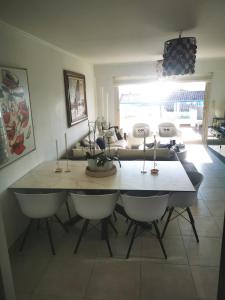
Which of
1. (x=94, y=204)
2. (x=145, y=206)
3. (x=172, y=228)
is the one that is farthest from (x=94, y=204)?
(x=172, y=228)

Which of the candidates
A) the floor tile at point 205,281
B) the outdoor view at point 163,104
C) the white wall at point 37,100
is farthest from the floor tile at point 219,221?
the outdoor view at point 163,104

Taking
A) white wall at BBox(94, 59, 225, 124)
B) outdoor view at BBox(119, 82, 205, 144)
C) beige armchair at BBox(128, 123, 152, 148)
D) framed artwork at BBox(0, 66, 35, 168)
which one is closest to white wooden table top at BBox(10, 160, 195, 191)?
framed artwork at BBox(0, 66, 35, 168)

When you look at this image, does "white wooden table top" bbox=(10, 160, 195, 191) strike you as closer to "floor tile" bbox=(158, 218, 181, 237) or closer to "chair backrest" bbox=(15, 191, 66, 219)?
"chair backrest" bbox=(15, 191, 66, 219)

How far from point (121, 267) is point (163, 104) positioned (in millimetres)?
5994

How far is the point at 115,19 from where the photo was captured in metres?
2.37

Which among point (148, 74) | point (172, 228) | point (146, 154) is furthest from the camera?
point (148, 74)

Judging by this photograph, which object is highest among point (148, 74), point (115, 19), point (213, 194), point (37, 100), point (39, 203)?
point (115, 19)

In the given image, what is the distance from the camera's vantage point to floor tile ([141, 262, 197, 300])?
2080 mm

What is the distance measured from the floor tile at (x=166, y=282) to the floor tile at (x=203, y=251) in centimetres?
18

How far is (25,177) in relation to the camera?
2.85m

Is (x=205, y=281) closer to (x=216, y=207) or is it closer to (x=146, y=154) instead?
(x=216, y=207)

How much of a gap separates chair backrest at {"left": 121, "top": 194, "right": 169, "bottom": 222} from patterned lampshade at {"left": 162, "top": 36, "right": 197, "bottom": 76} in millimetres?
1363

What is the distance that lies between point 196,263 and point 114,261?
2.83ft

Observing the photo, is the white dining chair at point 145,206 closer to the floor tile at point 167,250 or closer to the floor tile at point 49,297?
the floor tile at point 167,250
